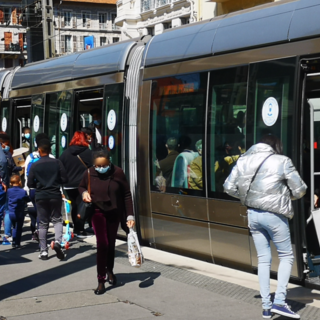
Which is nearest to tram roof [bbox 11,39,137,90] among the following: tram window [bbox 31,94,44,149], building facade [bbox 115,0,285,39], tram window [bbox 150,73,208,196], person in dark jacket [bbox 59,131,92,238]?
tram window [bbox 31,94,44,149]

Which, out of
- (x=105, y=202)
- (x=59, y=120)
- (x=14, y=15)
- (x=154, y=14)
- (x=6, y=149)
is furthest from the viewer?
(x=14, y=15)

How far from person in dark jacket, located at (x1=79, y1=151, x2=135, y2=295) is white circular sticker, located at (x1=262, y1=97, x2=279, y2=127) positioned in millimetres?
1602

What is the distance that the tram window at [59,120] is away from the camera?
12.0 metres

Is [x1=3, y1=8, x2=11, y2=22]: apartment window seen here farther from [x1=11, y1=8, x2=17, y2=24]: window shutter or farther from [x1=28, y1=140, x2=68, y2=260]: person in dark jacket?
[x1=28, y1=140, x2=68, y2=260]: person in dark jacket

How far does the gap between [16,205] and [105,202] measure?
3498 mm

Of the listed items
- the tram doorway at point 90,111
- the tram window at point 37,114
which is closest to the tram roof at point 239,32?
the tram doorway at point 90,111

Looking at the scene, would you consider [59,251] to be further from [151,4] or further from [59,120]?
[151,4]

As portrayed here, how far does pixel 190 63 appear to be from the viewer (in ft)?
27.8

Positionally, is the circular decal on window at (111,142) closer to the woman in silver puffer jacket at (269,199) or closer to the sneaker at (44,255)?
the sneaker at (44,255)

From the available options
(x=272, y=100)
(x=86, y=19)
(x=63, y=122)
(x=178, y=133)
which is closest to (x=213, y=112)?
(x=178, y=133)

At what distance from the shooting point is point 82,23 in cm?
8381

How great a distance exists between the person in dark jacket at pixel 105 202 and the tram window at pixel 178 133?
1218 millimetres

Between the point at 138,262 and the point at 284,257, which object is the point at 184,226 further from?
the point at 284,257

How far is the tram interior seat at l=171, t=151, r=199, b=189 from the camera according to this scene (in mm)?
8445
